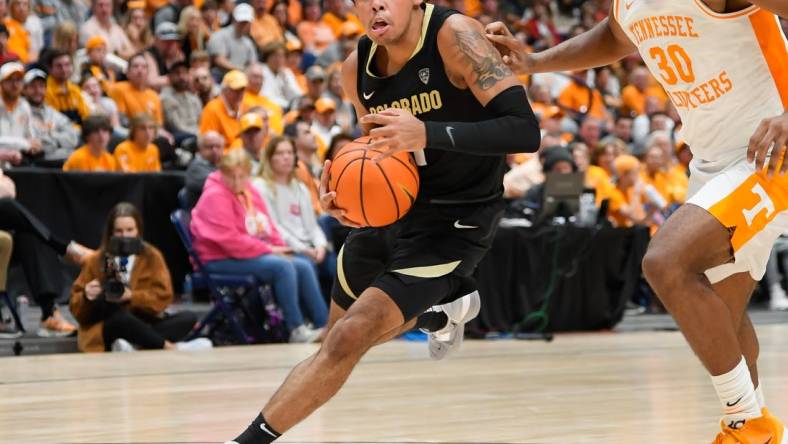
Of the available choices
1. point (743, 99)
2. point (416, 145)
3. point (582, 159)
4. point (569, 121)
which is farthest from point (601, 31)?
point (569, 121)

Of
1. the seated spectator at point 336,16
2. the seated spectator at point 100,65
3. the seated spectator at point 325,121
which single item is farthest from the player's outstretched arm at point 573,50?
the seated spectator at point 336,16

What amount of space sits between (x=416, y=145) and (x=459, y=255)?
2.57 ft

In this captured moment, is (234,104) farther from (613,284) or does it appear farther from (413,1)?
(413,1)

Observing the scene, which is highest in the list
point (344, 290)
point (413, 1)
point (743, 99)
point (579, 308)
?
point (413, 1)

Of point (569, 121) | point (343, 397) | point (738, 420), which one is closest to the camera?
point (738, 420)

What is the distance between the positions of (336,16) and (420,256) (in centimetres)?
1275

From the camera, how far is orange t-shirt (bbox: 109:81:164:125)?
1220 cm

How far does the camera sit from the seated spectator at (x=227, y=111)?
39.4 ft

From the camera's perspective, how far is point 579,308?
38.3 ft

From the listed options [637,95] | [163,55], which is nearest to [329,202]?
[163,55]

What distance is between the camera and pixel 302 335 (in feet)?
33.1

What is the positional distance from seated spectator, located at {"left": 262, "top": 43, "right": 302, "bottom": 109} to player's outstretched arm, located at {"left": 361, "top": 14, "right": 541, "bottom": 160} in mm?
9308

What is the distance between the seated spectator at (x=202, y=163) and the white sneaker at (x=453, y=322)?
213 inches

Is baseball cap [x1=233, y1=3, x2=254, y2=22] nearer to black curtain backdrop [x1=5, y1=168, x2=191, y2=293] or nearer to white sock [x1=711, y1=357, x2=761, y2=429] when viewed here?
black curtain backdrop [x1=5, y1=168, x2=191, y2=293]
